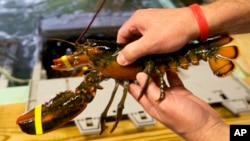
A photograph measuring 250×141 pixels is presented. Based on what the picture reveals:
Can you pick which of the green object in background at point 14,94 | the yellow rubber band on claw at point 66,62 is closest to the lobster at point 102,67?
the yellow rubber band on claw at point 66,62

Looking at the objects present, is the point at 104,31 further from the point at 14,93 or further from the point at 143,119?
the point at 143,119

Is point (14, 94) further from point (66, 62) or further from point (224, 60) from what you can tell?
point (224, 60)

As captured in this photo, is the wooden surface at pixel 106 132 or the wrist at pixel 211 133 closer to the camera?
the wrist at pixel 211 133

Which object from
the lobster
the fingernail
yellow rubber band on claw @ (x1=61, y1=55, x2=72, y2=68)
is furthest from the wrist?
yellow rubber band on claw @ (x1=61, y1=55, x2=72, y2=68)

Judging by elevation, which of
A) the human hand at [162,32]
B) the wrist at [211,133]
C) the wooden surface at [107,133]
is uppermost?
the human hand at [162,32]

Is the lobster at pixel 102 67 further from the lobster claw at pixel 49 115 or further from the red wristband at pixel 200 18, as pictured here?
the red wristband at pixel 200 18

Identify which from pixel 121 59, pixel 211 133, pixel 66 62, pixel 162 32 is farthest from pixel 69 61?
pixel 211 133
